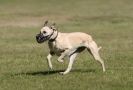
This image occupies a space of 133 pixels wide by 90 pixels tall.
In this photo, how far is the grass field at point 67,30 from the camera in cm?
1308

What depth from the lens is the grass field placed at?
13078 millimetres

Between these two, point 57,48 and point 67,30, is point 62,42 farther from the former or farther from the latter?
point 67,30

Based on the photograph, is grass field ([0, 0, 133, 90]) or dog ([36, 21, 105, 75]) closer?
grass field ([0, 0, 133, 90])

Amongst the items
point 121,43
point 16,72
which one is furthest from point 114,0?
point 16,72

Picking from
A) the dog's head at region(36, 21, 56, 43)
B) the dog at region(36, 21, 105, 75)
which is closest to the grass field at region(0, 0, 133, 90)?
the dog at region(36, 21, 105, 75)

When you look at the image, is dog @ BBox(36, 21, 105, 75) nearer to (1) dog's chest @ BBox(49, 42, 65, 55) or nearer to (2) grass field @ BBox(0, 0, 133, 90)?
(1) dog's chest @ BBox(49, 42, 65, 55)

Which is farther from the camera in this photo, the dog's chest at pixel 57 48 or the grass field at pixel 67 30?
the dog's chest at pixel 57 48

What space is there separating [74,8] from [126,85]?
33.6 metres

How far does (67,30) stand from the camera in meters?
30.8

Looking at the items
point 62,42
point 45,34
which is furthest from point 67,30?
point 45,34

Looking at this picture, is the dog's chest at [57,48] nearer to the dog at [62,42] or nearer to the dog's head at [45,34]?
the dog at [62,42]

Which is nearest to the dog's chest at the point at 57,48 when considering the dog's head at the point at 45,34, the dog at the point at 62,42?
the dog at the point at 62,42

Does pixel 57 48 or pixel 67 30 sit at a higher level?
pixel 57 48

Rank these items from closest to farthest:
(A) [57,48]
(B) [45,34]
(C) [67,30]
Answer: (B) [45,34]
(A) [57,48]
(C) [67,30]
